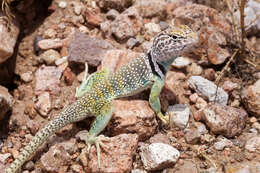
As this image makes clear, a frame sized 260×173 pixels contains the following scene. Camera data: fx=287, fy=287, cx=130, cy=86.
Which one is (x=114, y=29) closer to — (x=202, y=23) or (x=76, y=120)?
(x=202, y=23)

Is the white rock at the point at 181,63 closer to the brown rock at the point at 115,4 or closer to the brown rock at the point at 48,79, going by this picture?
the brown rock at the point at 115,4

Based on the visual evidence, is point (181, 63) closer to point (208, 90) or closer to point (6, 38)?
point (208, 90)

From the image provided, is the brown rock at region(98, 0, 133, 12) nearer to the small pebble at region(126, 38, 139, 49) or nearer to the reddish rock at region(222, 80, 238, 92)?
the small pebble at region(126, 38, 139, 49)

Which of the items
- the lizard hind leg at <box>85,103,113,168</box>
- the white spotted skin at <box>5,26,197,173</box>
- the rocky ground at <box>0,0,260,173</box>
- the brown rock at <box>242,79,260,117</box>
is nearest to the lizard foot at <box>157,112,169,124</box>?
the rocky ground at <box>0,0,260,173</box>


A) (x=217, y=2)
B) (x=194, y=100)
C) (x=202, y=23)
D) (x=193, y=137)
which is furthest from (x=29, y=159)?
(x=217, y=2)

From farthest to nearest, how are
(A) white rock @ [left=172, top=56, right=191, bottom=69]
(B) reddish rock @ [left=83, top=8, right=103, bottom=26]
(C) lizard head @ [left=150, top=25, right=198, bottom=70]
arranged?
(B) reddish rock @ [left=83, top=8, right=103, bottom=26] → (A) white rock @ [left=172, top=56, right=191, bottom=69] → (C) lizard head @ [left=150, top=25, right=198, bottom=70]
